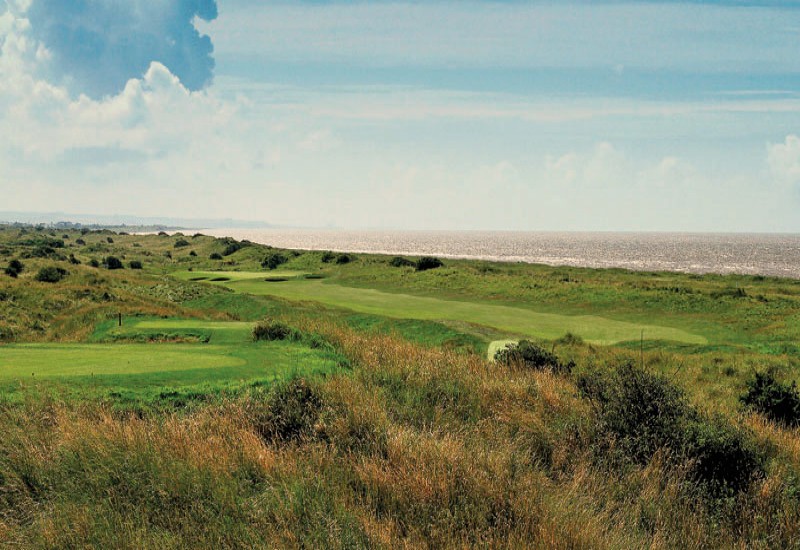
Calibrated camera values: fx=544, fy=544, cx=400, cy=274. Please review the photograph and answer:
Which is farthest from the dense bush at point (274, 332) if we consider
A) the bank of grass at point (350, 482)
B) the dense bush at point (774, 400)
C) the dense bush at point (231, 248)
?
the dense bush at point (231, 248)

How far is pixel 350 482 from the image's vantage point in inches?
225

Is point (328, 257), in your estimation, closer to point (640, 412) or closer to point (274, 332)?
point (274, 332)

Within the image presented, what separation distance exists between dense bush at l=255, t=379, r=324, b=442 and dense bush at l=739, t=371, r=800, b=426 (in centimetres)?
879

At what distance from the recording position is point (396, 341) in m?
12.5

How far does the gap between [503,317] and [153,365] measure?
20.1 meters

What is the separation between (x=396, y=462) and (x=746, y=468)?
15.6 ft

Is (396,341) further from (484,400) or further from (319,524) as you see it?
(319,524)

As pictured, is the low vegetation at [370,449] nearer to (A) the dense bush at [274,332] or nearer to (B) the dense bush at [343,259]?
(A) the dense bush at [274,332]

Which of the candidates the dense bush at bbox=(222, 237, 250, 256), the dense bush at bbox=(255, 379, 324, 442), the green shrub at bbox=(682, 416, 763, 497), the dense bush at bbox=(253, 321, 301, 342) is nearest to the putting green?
the dense bush at bbox=(253, 321, 301, 342)

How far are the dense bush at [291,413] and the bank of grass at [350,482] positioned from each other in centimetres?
3

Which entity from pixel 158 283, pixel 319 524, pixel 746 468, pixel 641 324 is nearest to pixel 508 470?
pixel 319 524

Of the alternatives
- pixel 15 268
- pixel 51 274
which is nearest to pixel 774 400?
pixel 51 274

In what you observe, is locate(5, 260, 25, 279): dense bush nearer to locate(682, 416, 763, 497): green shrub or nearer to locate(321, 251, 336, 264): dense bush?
locate(321, 251, 336, 264): dense bush

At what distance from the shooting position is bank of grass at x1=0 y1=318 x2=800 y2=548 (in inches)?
192
